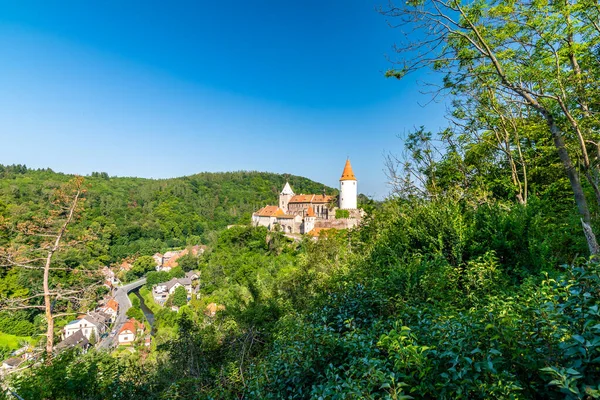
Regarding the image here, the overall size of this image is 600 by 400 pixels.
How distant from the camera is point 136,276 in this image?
59.8 metres

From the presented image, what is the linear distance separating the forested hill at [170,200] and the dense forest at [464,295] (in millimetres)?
51461

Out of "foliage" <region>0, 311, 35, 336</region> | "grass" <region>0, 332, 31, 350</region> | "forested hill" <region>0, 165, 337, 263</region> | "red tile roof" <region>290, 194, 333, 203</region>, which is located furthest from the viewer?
"forested hill" <region>0, 165, 337, 263</region>

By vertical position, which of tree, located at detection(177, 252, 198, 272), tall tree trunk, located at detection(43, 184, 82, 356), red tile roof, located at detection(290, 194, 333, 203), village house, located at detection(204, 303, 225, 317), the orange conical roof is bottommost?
tree, located at detection(177, 252, 198, 272)

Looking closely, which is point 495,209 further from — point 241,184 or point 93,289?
point 241,184

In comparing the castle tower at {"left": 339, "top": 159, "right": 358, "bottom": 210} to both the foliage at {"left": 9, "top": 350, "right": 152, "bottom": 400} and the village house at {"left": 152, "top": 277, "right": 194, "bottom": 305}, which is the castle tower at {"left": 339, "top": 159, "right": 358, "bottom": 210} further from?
the foliage at {"left": 9, "top": 350, "right": 152, "bottom": 400}

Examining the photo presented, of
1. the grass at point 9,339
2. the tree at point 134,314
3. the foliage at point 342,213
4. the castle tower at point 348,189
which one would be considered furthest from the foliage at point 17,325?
the castle tower at point 348,189

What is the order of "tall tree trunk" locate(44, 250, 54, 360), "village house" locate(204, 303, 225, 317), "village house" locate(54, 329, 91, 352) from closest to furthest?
"tall tree trunk" locate(44, 250, 54, 360)
"village house" locate(54, 329, 91, 352)
"village house" locate(204, 303, 225, 317)

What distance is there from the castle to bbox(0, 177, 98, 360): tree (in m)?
34.7

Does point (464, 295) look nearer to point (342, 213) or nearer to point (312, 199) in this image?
point (342, 213)

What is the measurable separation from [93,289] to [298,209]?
5197 cm

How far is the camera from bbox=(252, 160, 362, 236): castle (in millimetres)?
43938

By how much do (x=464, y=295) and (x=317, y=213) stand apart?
2006 inches

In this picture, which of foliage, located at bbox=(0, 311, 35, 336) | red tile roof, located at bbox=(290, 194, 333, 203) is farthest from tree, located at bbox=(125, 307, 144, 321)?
red tile roof, located at bbox=(290, 194, 333, 203)

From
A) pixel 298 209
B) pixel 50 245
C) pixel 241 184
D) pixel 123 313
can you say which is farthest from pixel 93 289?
pixel 241 184
